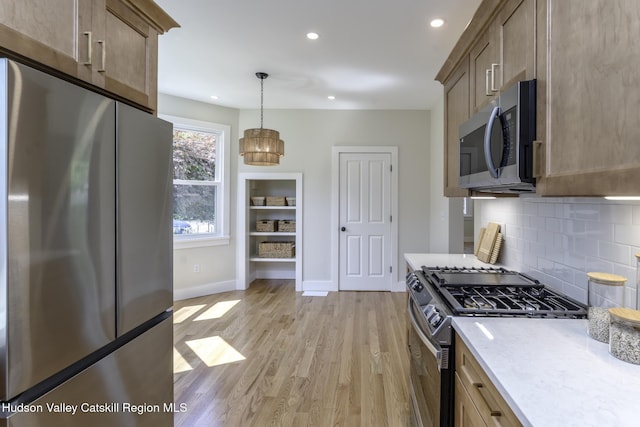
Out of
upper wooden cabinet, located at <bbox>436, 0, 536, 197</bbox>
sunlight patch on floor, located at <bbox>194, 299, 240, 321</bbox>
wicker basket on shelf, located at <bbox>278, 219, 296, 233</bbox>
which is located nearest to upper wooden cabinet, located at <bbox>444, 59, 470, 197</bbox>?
upper wooden cabinet, located at <bbox>436, 0, 536, 197</bbox>

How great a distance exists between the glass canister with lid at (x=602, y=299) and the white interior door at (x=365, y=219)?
362 centimetres

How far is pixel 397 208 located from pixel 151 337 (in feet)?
13.1

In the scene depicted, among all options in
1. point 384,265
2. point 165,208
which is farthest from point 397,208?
point 165,208

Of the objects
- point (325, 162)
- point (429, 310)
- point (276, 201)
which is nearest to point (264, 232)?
point (276, 201)

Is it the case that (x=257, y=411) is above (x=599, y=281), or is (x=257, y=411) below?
below

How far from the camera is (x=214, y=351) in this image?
299cm

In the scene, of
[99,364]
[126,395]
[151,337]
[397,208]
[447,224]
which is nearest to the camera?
[99,364]

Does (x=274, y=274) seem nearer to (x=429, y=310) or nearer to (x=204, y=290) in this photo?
(x=204, y=290)

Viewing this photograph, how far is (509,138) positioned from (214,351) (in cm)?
283

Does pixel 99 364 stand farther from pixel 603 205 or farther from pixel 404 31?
pixel 404 31

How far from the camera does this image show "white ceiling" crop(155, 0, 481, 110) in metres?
2.43

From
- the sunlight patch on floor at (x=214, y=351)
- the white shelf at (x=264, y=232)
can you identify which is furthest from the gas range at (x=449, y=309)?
the white shelf at (x=264, y=232)

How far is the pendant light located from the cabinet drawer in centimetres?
272

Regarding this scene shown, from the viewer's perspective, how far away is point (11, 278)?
86cm
